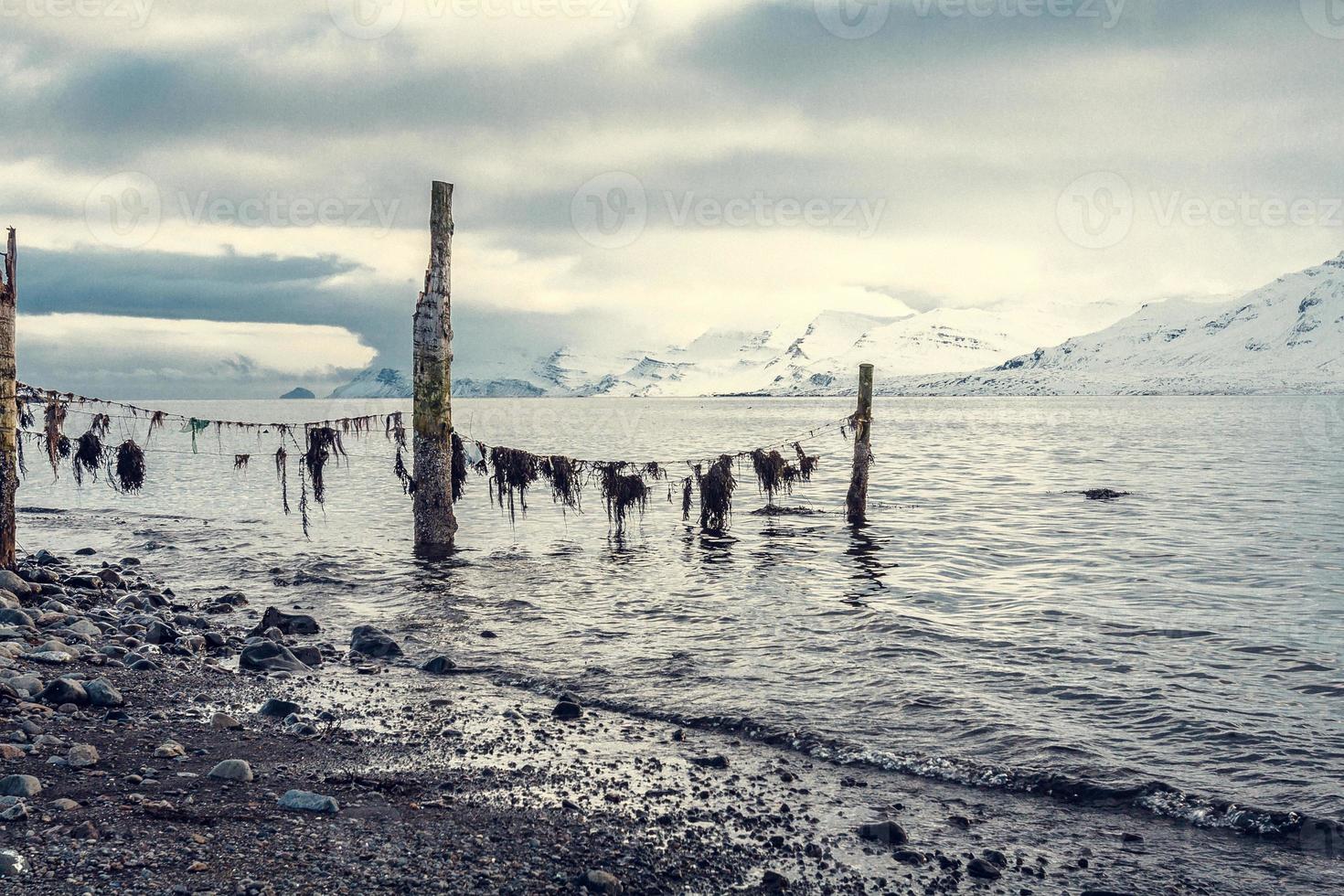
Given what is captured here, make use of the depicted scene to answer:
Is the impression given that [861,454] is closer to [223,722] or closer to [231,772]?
[223,722]

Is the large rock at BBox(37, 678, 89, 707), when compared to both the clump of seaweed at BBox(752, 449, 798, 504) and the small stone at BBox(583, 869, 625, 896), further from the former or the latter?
the clump of seaweed at BBox(752, 449, 798, 504)

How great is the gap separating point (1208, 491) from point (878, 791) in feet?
121

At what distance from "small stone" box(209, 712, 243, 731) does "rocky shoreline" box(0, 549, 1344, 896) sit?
18 mm

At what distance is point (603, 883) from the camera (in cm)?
610

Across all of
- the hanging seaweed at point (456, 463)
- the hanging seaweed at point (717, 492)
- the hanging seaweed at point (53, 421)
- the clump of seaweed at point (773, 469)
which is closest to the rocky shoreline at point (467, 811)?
the hanging seaweed at point (456, 463)

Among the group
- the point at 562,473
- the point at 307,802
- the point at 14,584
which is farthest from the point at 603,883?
the point at 562,473

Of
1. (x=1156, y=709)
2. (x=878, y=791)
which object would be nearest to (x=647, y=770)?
(x=878, y=791)

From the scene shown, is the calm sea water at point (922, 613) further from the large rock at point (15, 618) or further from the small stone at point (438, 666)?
the large rock at point (15, 618)

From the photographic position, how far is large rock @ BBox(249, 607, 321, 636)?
14.5m

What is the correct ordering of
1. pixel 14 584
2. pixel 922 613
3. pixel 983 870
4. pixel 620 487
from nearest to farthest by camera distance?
pixel 983 870 → pixel 14 584 → pixel 922 613 → pixel 620 487

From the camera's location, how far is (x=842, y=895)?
632 centimetres

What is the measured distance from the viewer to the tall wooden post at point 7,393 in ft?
50.1

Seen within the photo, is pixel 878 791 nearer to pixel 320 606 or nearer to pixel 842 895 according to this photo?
pixel 842 895

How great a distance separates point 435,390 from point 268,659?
30.4ft
